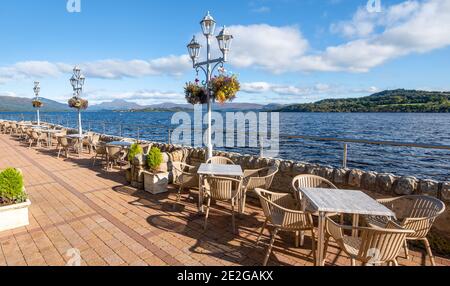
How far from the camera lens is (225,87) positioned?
189 inches

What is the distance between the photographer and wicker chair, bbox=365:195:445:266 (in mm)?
2674

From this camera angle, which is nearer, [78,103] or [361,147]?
[78,103]

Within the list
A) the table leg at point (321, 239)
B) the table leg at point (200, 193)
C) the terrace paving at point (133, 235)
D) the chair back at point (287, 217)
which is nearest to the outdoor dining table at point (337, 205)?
the table leg at point (321, 239)

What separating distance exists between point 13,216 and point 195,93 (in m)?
3.43

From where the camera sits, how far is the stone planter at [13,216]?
3.66 m

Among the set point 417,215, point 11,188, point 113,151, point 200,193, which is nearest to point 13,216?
point 11,188

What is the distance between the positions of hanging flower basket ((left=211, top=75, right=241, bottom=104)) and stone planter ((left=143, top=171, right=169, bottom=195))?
1940 mm

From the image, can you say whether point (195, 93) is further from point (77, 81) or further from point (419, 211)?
point (77, 81)

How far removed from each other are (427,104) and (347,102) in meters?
22.7

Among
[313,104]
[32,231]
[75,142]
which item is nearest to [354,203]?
[32,231]

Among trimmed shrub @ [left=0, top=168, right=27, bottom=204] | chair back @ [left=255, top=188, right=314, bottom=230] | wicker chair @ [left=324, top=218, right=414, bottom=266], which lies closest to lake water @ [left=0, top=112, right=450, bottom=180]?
wicker chair @ [left=324, top=218, right=414, bottom=266]

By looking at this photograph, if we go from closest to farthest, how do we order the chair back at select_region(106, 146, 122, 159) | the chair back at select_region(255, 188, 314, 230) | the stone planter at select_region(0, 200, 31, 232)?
1. the chair back at select_region(255, 188, 314, 230)
2. the stone planter at select_region(0, 200, 31, 232)
3. the chair back at select_region(106, 146, 122, 159)

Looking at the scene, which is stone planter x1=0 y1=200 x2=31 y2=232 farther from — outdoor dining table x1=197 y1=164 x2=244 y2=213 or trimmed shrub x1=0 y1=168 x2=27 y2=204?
outdoor dining table x1=197 y1=164 x2=244 y2=213
